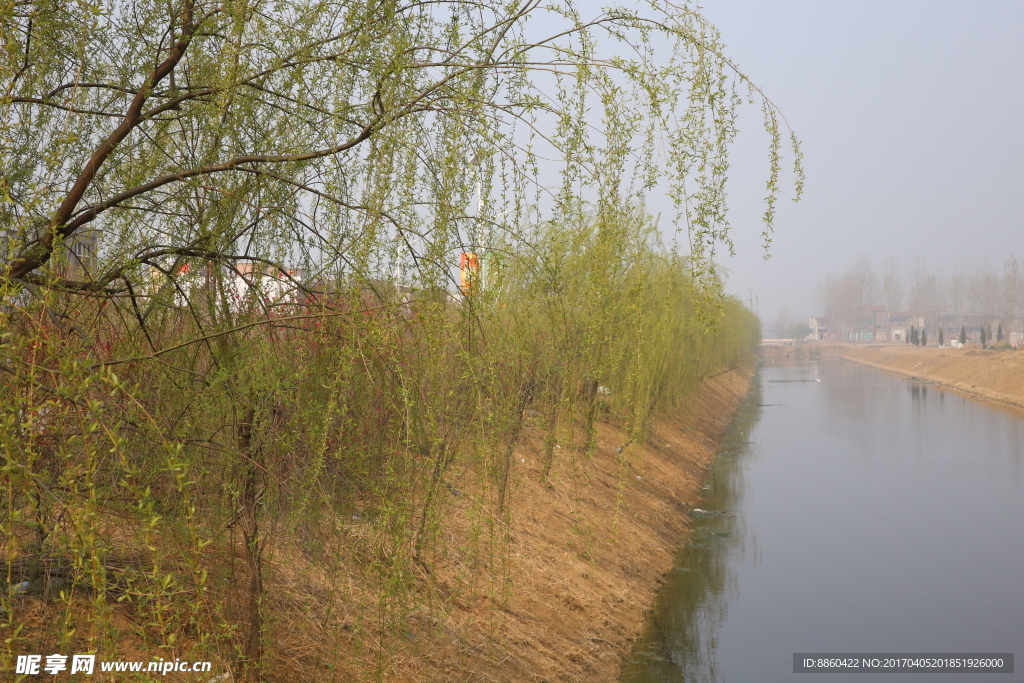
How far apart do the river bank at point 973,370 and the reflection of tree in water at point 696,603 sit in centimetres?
1911

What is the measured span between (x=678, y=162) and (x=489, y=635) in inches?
120

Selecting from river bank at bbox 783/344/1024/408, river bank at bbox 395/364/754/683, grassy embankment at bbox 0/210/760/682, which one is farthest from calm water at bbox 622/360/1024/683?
river bank at bbox 783/344/1024/408

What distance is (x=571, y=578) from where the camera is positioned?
6871mm

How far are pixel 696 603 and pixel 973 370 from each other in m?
31.5

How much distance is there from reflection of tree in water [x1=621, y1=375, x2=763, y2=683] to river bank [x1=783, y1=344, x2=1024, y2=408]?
19108mm

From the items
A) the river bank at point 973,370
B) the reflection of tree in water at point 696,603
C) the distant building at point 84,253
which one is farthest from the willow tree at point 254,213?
the river bank at point 973,370

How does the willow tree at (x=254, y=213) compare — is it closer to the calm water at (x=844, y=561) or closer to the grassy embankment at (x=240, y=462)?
the grassy embankment at (x=240, y=462)

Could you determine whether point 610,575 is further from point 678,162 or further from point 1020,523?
point 1020,523

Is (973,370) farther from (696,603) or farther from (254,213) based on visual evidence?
(254,213)

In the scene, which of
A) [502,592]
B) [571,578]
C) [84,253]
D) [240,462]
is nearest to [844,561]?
[571,578]

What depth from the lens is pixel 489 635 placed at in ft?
17.4

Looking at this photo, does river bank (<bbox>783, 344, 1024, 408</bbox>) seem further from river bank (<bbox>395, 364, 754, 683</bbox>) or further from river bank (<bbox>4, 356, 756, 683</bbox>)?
river bank (<bbox>4, 356, 756, 683</bbox>)

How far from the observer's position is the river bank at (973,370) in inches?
1143

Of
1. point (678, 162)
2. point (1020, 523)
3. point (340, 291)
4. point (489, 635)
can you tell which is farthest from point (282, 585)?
point (1020, 523)
